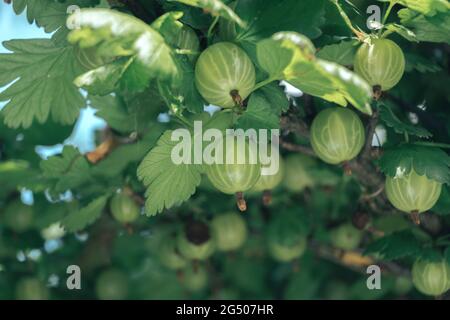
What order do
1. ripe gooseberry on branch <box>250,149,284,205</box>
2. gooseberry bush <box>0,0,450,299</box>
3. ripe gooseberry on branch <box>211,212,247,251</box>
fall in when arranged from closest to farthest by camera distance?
gooseberry bush <box>0,0,450,299</box>
ripe gooseberry on branch <box>250,149,284,205</box>
ripe gooseberry on branch <box>211,212,247,251</box>

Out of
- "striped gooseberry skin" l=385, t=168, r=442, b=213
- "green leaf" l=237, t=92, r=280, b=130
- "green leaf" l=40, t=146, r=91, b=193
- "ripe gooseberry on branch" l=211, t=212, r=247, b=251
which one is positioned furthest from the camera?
"ripe gooseberry on branch" l=211, t=212, r=247, b=251

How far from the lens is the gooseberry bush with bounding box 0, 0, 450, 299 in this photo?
127 centimetres

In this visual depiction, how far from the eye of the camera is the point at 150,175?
1.42 metres

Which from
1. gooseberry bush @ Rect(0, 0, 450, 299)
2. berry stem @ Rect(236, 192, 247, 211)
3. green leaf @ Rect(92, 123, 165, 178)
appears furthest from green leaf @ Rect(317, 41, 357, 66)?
green leaf @ Rect(92, 123, 165, 178)

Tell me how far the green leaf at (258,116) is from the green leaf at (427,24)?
1.06ft

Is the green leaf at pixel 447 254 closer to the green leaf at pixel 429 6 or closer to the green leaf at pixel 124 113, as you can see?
the green leaf at pixel 429 6

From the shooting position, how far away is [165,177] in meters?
1.41

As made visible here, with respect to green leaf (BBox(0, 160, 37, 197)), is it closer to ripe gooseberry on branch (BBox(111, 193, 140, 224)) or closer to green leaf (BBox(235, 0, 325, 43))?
ripe gooseberry on branch (BBox(111, 193, 140, 224))

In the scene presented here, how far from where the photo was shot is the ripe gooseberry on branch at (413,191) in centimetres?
149

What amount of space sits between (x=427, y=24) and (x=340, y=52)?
18 centimetres

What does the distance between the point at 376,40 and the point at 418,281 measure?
61 cm

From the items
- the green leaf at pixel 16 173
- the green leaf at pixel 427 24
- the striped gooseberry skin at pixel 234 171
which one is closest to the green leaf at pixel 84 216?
the green leaf at pixel 16 173

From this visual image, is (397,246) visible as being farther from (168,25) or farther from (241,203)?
(168,25)

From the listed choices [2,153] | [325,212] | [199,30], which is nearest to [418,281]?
[325,212]
